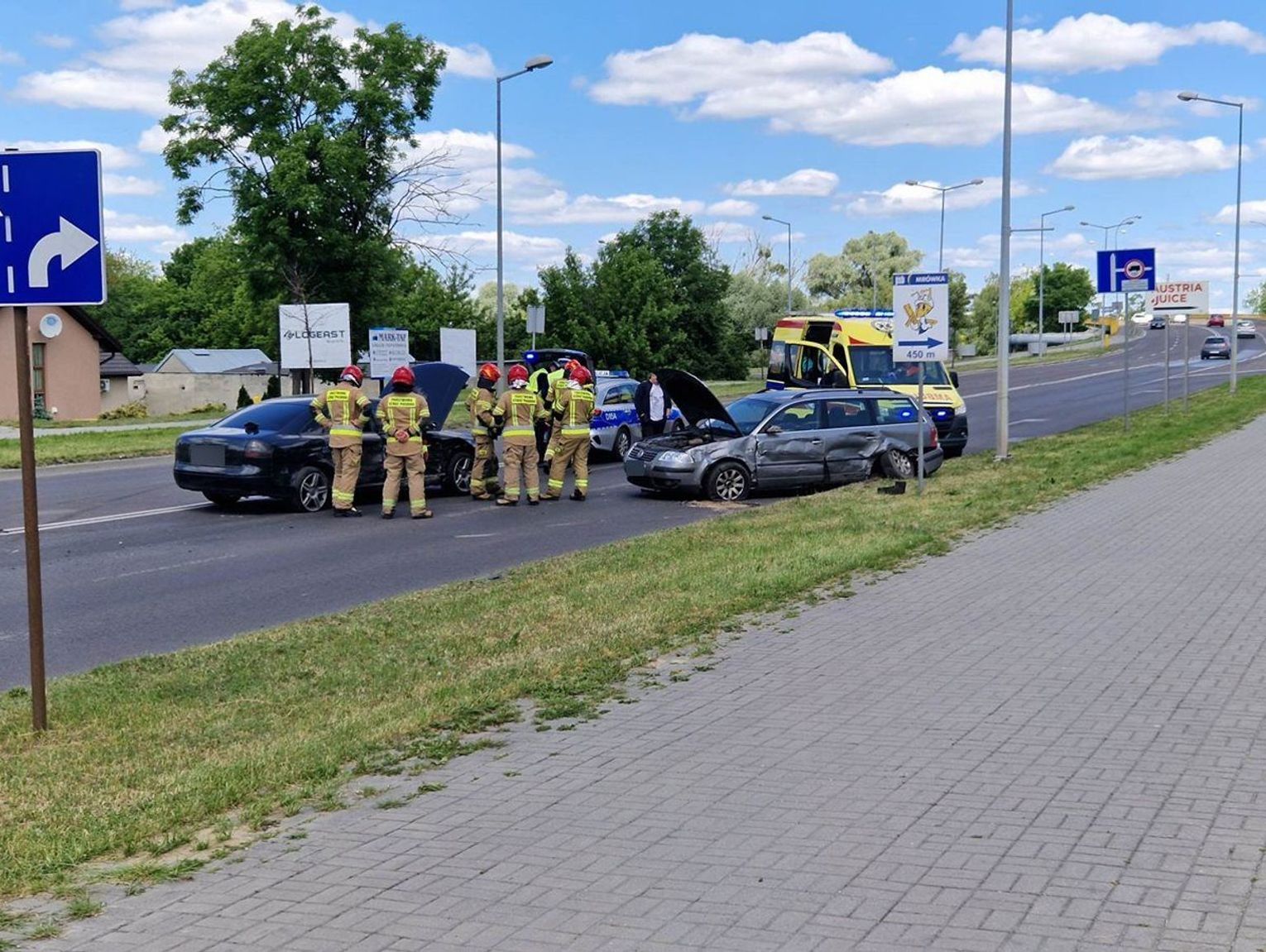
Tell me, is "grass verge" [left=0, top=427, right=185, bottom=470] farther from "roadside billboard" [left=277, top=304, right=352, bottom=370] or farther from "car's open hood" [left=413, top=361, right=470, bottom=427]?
"car's open hood" [left=413, top=361, right=470, bottom=427]

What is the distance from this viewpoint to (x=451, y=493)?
20.2 meters

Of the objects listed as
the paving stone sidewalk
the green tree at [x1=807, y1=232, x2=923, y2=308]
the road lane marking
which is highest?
the green tree at [x1=807, y1=232, x2=923, y2=308]

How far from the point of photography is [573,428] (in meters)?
18.8

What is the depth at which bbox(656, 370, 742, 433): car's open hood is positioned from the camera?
19547 millimetres

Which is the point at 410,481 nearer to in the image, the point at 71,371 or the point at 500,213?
the point at 500,213

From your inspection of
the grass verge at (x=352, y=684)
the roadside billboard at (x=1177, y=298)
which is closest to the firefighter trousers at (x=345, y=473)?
the grass verge at (x=352, y=684)

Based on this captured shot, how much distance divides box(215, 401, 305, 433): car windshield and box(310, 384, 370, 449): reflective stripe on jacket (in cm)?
55

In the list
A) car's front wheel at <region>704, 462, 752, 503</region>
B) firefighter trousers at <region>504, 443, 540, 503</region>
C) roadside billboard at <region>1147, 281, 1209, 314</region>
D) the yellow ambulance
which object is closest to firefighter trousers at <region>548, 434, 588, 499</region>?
firefighter trousers at <region>504, 443, 540, 503</region>

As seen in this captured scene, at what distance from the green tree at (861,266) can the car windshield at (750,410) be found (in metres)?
107

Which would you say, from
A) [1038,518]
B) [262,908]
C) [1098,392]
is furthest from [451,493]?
[1098,392]

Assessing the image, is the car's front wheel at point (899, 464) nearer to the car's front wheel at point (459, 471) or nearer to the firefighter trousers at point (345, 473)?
the car's front wheel at point (459, 471)

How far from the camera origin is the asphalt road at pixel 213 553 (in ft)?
33.8

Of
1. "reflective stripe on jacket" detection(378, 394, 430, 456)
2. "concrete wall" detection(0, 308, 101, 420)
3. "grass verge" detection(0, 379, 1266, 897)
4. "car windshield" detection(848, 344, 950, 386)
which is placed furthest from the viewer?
"concrete wall" detection(0, 308, 101, 420)

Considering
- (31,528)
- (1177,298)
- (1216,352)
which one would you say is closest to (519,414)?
(31,528)
